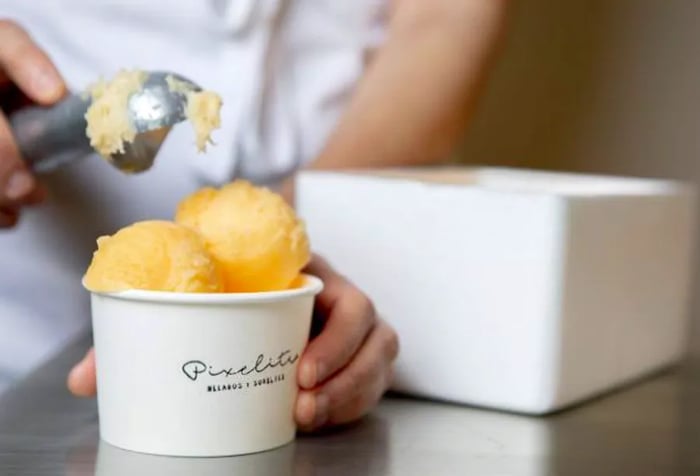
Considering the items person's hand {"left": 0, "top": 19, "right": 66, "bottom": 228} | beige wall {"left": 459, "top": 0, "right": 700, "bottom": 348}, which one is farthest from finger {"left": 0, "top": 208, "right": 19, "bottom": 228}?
beige wall {"left": 459, "top": 0, "right": 700, "bottom": 348}

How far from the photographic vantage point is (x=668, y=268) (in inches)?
27.5

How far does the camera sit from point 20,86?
23.8 inches

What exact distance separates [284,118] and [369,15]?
0.10m

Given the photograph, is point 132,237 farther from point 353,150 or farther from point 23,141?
point 353,150

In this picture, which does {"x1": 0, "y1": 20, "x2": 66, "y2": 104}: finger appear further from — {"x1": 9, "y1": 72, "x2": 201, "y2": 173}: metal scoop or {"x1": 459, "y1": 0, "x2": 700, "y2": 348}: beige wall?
{"x1": 459, "y1": 0, "x2": 700, "y2": 348}: beige wall

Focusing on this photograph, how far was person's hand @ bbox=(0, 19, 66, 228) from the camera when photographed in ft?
1.94

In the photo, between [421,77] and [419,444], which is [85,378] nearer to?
[419,444]

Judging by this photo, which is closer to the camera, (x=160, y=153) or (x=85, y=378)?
(x=85, y=378)

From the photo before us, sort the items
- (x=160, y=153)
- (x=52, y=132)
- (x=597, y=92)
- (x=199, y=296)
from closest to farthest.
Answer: (x=199, y=296)
(x=52, y=132)
(x=160, y=153)
(x=597, y=92)

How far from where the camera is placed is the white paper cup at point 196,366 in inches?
18.7

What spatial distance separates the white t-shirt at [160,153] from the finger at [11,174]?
0.14m

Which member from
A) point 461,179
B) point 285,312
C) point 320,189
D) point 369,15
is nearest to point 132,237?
point 285,312

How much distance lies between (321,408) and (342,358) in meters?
0.03

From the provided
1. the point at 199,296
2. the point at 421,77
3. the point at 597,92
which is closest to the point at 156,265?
the point at 199,296
